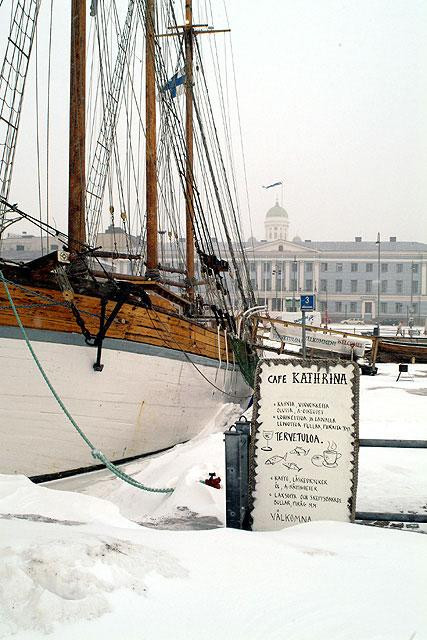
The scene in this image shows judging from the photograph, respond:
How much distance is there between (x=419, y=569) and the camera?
3.04 metres

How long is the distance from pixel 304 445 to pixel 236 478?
20.3 inches

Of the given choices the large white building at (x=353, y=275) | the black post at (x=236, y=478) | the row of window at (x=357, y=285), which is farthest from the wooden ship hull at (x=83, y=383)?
the row of window at (x=357, y=285)

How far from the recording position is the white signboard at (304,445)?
3986 millimetres

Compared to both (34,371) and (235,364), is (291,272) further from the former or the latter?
(34,371)

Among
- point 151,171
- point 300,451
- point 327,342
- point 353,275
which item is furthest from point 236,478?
point 353,275

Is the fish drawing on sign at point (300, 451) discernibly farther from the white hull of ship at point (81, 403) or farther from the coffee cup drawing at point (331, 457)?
the white hull of ship at point (81, 403)

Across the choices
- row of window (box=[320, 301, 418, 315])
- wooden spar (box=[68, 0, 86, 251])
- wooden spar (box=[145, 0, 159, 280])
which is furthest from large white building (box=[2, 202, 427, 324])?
wooden spar (box=[68, 0, 86, 251])

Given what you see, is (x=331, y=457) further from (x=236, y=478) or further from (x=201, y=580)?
(x=201, y=580)

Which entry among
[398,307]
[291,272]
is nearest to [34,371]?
[291,272]

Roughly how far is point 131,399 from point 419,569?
17.0 feet

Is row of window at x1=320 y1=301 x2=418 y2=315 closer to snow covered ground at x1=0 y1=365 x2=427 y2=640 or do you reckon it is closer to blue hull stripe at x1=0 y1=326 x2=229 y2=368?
blue hull stripe at x1=0 y1=326 x2=229 y2=368

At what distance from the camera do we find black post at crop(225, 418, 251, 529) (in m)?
4.04

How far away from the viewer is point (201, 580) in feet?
8.87

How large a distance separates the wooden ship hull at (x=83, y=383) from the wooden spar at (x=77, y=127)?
186 cm
